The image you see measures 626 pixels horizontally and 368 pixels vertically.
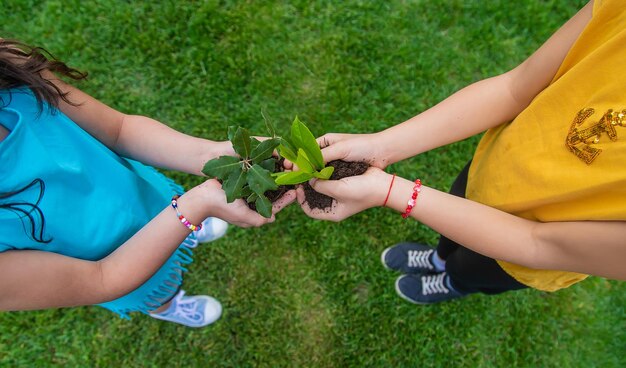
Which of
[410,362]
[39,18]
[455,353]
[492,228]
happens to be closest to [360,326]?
[410,362]

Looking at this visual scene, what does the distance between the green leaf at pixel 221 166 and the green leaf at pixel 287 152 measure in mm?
159

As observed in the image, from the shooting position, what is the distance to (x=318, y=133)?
3.17m

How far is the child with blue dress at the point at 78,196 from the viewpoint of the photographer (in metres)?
1.39

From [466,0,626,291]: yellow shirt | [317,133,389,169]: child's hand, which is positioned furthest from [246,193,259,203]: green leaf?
→ [466,0,626,291]: yellow shirt

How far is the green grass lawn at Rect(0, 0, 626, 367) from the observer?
2.82 m

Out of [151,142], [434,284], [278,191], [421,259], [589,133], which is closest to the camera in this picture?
[589,133]

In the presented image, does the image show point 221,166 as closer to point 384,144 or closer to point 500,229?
point 384,144

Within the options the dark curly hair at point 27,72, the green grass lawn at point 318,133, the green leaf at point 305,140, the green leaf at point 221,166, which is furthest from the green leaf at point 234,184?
the green grass lawn at point 318,133

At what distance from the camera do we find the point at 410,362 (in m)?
2.84

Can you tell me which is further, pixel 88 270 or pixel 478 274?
pixel 478 274

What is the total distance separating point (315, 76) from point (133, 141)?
1.84m

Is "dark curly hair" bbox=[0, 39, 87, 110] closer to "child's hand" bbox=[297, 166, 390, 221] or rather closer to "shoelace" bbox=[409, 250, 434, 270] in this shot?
"child's hand" bbox=[297, 166, 390, 221]

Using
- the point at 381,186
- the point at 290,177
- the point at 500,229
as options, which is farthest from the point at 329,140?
the point at 500,229

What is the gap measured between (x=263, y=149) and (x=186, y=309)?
5.54 feet
